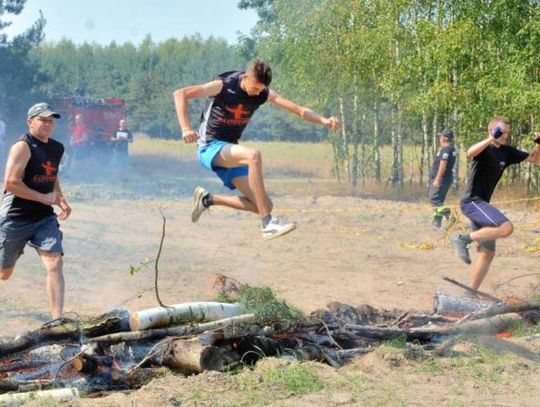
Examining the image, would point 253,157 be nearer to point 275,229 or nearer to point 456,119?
point 275,229

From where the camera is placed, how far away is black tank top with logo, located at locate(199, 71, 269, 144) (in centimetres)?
842

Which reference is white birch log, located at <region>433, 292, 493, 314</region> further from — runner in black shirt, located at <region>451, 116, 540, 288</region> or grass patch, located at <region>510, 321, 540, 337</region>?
runner in black shirt, located at <region>451, 116, 540, 288</region>

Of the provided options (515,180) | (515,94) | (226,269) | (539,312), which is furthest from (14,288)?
(515,180)

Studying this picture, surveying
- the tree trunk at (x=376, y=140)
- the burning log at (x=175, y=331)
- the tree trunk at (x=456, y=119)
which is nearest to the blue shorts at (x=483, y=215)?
the burning log at (x=175, y=331)

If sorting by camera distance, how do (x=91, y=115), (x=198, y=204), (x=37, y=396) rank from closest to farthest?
1. (x=37, y=396)
2. (x=198, y=204)
3. (x=91, y=115)

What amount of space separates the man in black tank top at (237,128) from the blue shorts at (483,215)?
2504 mm

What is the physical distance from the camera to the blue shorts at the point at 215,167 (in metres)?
8.49

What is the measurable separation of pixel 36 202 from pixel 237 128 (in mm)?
2001

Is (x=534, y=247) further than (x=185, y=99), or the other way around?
(x=534, y=247)

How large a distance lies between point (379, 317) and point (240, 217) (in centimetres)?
911

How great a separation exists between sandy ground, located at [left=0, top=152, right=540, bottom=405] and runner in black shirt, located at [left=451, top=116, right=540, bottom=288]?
0.97 metres

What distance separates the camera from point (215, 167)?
861 centimetres

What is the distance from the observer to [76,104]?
29.5m

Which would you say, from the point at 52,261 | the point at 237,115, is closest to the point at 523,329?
the point at 237,115
